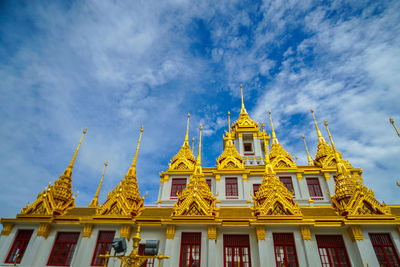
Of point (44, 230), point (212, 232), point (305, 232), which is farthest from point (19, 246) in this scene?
point (305, 232)

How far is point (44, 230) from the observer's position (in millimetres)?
17016

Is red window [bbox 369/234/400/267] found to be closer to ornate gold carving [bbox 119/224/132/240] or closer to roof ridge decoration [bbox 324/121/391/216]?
roof ridge decoration [bbox 324/121/391/216]

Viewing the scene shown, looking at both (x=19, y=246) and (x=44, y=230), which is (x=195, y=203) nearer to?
(x=44, y=230)

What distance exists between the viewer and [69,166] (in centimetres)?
2261

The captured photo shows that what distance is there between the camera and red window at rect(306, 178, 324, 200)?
2395cm

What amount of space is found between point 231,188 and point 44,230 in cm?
1649

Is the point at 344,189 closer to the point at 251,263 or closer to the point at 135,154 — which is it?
the point at 251,263

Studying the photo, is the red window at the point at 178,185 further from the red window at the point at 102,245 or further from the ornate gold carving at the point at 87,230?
the ornate gold carving at the point at 87,230

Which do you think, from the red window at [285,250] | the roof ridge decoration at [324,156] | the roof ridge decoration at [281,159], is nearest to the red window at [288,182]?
the roof ridge decoration at [281,159]

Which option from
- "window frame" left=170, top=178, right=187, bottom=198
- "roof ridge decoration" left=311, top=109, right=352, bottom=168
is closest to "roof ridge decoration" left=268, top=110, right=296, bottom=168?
"roof ridge decoration" left=311, top=109, right=352, bottom=168

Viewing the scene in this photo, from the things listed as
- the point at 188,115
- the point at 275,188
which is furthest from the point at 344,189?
the point at 188,115

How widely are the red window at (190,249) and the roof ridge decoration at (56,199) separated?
10.4 meters

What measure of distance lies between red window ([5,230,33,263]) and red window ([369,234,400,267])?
23214 mm

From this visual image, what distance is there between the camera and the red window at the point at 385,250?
552 inches
